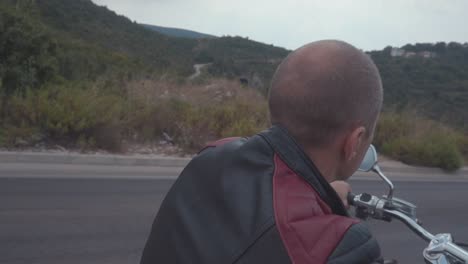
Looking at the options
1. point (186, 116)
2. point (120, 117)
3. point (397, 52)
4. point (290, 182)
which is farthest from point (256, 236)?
point (397, 52)

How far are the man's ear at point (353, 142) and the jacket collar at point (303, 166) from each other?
149 millimetres

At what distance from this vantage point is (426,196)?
1138 centimetres

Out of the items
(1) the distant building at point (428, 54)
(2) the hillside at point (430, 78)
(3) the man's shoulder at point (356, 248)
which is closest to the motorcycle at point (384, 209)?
(3) the man's shoulder at point (356, 248)

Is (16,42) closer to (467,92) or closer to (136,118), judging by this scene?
(136,118)

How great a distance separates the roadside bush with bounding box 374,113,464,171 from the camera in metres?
16.3

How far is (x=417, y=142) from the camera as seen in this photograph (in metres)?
16.7

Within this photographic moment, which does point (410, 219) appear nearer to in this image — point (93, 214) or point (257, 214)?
point (257, 214)

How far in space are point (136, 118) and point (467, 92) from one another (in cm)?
2541

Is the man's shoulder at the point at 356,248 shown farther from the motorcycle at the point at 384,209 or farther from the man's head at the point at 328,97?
the motorcycle at the point at 384,209

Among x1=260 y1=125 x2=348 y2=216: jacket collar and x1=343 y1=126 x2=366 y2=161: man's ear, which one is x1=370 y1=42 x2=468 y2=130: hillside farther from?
x1=260 y1=125 x2=348 y2=216: jacket collar

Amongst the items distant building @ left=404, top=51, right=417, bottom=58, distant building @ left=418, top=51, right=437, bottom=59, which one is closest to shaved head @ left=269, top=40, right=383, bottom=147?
distant building @ left=404, top=51, right=417, bottom=58

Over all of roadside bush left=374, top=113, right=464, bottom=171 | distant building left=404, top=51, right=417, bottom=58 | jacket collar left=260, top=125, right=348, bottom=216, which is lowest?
roadside bush left=374, top=113, right=464, bottom=171

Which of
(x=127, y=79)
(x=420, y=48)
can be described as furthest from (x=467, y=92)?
(x=127, y=79)

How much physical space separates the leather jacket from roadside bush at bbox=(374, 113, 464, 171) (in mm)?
15511
